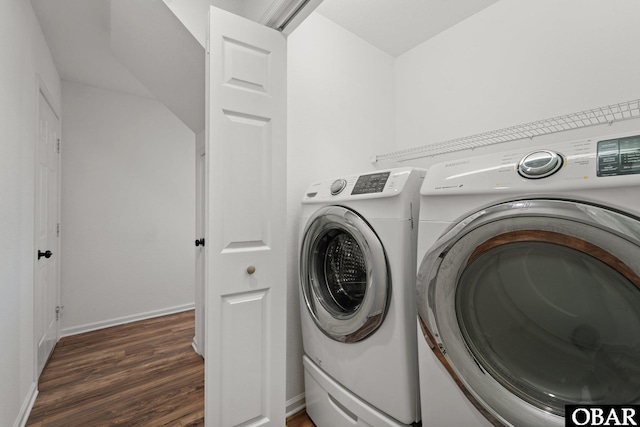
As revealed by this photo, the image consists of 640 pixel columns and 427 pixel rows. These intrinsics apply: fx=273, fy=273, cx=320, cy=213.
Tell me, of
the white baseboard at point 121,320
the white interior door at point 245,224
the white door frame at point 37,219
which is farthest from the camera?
the white baseboard at point 121,320

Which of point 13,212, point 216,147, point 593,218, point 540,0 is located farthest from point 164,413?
point 540,0

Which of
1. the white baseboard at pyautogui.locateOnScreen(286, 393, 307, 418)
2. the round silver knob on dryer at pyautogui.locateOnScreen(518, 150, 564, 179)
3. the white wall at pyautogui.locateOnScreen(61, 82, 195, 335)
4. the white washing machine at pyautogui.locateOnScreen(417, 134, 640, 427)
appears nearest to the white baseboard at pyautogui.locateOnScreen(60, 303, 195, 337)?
the white wall at pyautogui.locateOnScreen(61, 82, 195, 335)

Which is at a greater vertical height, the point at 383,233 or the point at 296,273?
the point at 383,233

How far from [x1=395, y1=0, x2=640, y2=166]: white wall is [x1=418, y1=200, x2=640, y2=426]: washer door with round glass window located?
119 cm

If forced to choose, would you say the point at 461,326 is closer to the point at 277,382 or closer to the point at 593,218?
the point at 593,218

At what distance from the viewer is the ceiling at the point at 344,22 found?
1.73 m

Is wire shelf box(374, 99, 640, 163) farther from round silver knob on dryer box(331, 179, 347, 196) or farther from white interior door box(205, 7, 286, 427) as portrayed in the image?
white interior door box(205, 7, 286, 427)

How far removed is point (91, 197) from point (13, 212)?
1.60 m

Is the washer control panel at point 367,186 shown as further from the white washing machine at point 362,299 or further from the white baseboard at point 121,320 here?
the white baseboard at point 121,320

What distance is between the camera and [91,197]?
2756 mm

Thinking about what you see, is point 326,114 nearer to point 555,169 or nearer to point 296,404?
point 555,169

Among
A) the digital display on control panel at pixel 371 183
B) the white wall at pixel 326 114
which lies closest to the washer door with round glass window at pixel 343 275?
the digital display on control panel at pixel 371 183

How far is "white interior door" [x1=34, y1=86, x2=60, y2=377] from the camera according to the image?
1.85m

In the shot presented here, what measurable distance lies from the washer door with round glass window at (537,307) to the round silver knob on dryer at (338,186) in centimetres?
54
